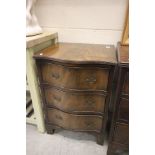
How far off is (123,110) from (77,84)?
366mm

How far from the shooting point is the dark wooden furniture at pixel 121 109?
0.90 m

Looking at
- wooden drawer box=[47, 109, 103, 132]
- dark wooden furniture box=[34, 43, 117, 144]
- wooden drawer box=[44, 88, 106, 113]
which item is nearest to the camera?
dark wooden furniture box=[34, 43, 117, 144]

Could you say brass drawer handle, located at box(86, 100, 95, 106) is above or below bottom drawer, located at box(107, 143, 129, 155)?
above

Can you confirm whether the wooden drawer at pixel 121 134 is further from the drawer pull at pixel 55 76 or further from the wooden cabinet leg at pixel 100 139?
the drawer pull at pixel 55 76

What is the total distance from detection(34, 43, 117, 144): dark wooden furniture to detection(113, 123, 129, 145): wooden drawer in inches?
5.1

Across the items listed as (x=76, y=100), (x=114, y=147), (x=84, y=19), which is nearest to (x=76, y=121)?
(x=76, y=100)

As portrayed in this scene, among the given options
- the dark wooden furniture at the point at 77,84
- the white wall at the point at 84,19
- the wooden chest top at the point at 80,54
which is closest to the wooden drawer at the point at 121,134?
the dark wooden furniture at the point at 77,84

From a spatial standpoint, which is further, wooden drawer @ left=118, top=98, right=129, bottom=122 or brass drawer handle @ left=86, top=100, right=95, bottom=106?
brass drawer handle @ left=86, top=100, right=95, bottom=106

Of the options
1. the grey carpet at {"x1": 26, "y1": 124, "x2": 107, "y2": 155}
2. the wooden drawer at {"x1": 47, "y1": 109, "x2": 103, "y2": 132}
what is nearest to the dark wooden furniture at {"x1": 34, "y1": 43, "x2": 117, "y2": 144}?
the wooden drawer at {"x1": 47, "y1": 109, "x2": 103, "y2": 132}

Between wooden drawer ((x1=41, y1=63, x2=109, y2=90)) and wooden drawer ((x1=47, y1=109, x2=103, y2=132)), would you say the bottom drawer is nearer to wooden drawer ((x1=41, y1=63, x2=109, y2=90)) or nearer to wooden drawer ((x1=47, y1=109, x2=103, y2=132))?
wooden drawer ((x1=47, y1=109, x2=103, y2=132))

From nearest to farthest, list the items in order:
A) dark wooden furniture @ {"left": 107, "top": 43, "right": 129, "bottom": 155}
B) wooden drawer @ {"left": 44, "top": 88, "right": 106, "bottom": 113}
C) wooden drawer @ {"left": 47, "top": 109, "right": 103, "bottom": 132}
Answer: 1. dark wooden furniture @ {"left": 107, "top": 43, "right": 129, "bottom": 155}
2. wooden drawer @ {"left": 44, "top": 88, "right": 106, "bottom": 113}
3. wooden drawer @ {"left": 47, "top": 109, "right": 103, "bottom": 132}

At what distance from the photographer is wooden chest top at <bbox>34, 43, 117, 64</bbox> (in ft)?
3.20
